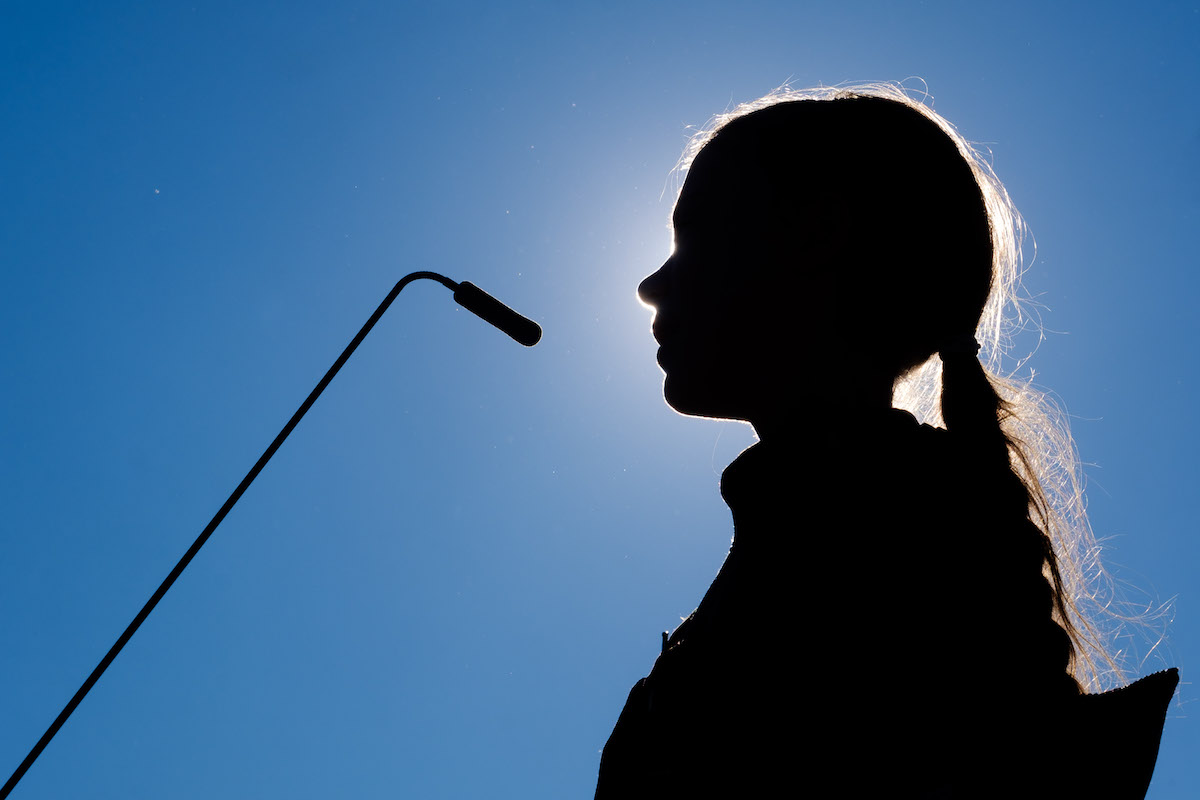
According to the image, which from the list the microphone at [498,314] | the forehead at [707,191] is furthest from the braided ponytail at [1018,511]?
the microphone at [498,314]

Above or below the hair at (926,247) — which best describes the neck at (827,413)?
below

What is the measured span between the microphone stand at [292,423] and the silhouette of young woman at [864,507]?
24.5 inches

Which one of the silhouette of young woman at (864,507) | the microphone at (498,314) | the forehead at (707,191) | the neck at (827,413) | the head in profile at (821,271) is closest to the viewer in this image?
the silhouette of young woman at (864,507)

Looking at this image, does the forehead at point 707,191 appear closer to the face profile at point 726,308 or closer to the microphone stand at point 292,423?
the face profile at point 726,308

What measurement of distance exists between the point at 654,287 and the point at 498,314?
623 mm

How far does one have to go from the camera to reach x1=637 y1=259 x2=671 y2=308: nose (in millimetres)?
1755

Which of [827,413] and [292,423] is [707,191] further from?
[292,423]

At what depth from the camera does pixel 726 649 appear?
125 cm

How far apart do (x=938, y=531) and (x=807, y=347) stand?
1.79ft

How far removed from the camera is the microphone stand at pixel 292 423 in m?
1.58

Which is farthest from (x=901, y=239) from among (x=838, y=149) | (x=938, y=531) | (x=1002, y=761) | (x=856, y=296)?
(x=1002, y=761)

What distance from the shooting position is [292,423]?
2.09 m

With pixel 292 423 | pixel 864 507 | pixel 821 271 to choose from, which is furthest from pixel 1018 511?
pixel 292 423

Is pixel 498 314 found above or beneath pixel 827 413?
above
